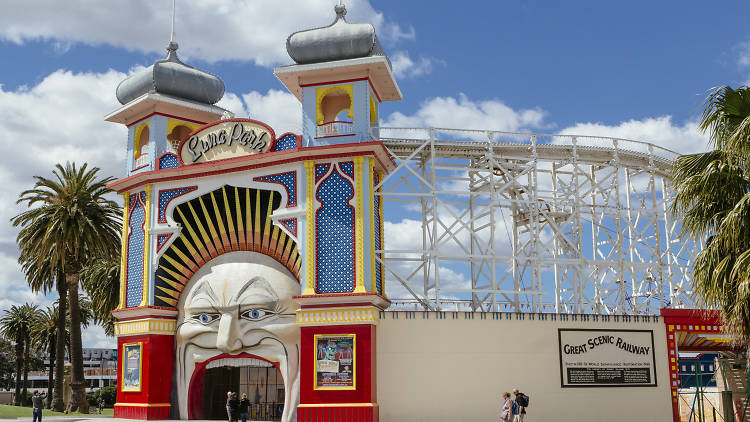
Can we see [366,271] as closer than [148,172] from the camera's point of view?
Yes

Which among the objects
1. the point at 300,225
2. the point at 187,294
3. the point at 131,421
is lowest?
the point at 131,421

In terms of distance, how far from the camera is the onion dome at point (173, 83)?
30828mm

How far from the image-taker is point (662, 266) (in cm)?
3112

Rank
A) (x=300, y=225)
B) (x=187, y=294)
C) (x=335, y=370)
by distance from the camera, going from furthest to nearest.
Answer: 1. (x=187, y=294)
2. (x=300, y=225)
3. (x=335, y=370)

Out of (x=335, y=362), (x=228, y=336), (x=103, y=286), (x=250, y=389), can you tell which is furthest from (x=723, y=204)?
(x=103, y=286)

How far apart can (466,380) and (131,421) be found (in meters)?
12.5

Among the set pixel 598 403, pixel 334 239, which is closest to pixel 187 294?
pixel 334 239

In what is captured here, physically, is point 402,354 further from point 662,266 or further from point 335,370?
point 662,266

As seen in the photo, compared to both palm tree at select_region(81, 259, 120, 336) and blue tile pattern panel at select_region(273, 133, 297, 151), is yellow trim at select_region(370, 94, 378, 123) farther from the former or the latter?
palm tree at select_region(81, 259, 120, 336)

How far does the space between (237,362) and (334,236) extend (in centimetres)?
599

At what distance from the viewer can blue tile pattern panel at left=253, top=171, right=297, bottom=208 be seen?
27.1m

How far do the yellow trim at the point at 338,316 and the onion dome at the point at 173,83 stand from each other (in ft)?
37.4

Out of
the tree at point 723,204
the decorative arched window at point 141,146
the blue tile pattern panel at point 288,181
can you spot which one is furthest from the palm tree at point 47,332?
the tree at point 723,204

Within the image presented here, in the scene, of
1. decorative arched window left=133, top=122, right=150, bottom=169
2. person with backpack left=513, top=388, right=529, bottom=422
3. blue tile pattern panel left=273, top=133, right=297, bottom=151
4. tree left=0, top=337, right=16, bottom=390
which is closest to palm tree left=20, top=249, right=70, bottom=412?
decorative arched window left=133, top=122, right=150, bottom=169
